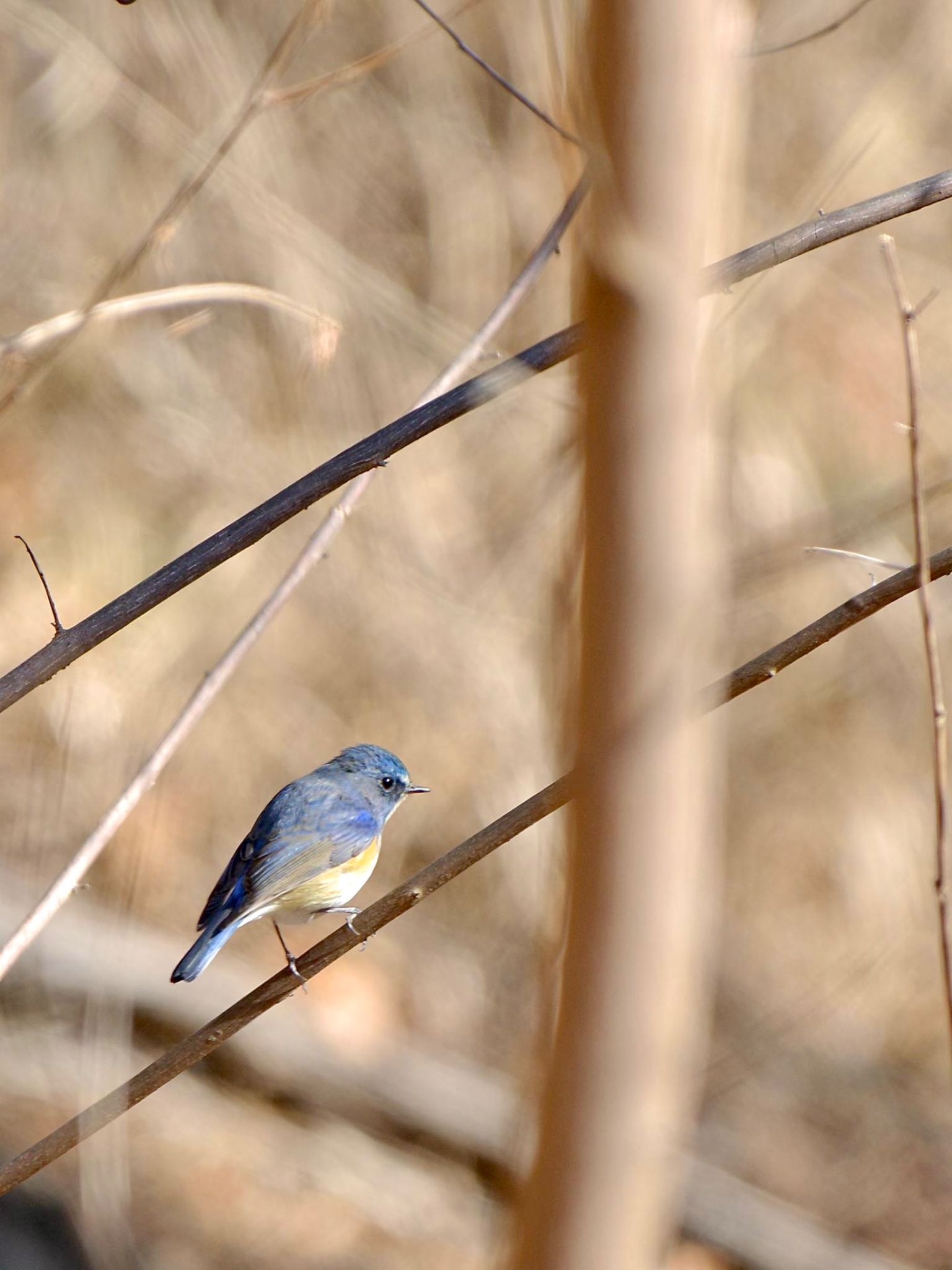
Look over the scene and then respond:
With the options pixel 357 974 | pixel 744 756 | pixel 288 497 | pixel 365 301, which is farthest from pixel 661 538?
pixel 744 756

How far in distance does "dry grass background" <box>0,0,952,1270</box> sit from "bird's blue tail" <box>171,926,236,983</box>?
2.31 metres

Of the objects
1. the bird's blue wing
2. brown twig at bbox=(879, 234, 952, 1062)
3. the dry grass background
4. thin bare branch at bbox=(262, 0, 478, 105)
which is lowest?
brown twig at bbox=(879, 234, 952, 1062)

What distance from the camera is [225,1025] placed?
195cm

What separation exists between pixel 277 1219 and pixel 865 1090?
9.86 feet

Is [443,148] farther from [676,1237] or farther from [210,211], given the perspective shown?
[676,1237]

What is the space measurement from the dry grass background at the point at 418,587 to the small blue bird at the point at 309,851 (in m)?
2.08

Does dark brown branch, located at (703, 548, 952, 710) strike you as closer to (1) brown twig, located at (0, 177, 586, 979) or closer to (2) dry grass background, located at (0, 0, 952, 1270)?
(1) brown twig, located at (0, 177, 586, 979)

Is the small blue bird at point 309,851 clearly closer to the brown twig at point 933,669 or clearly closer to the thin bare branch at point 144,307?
the thin bare branch at point 144,307

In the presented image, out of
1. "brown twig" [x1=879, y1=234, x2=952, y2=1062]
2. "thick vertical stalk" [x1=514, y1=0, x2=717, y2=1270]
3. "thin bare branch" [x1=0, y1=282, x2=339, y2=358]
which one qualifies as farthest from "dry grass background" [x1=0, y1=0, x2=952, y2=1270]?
"thick vertical stalk" [x1=514, y1=0, x2=717, y2=1270]

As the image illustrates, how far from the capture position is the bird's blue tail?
2855 mm

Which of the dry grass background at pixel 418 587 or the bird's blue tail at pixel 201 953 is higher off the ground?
the dry grass background at pixel 418 587

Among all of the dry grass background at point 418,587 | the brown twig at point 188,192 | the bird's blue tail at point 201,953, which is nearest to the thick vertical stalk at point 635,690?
the brown twig at point 188,192

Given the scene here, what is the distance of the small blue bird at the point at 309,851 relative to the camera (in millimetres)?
3041

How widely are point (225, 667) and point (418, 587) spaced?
4.49 metres
